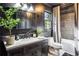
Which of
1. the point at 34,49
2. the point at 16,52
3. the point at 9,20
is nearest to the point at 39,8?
the point at 9,20

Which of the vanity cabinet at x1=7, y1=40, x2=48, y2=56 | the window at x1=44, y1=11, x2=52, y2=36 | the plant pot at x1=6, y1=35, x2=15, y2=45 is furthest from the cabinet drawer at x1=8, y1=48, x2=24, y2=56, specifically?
the window at x1=44, y1=11, x2=52, y2=36

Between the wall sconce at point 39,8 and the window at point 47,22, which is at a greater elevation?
the wall sconce at point 39,8

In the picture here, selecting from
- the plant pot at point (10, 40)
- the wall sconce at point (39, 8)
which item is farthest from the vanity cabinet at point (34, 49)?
the wall sconce at point (39, 8)

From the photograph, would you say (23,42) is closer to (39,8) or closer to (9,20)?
(9,20)

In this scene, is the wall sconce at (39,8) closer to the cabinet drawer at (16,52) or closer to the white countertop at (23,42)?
the white countertop at (23,42)

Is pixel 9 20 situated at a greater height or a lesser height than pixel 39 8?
lesser

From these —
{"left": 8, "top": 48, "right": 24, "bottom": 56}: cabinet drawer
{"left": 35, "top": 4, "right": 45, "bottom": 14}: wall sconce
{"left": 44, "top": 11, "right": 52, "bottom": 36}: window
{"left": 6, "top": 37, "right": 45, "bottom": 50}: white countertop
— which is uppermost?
{"left": 35, "top": 4, "right": 45, "bottom": 14}: wall sconce

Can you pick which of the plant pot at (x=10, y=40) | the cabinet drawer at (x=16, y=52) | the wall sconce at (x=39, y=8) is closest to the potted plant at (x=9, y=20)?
the plant pot at (x=10, y=40)

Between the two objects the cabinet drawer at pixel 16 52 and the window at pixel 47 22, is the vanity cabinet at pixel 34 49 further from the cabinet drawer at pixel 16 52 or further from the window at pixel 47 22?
the window at pixel 47 22

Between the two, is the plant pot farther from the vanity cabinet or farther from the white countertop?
A: the vanity cabinet

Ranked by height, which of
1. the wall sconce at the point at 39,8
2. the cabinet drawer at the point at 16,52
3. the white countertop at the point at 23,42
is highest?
the wall sconce at the point at 39,8

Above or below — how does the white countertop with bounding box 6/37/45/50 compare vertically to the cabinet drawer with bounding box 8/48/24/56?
above

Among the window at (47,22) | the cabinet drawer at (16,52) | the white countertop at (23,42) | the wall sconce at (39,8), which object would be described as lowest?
the cabinet drawer at (16,52)

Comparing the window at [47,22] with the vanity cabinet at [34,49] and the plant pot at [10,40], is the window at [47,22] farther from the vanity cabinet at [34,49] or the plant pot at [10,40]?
the plant pot at [10,40]
